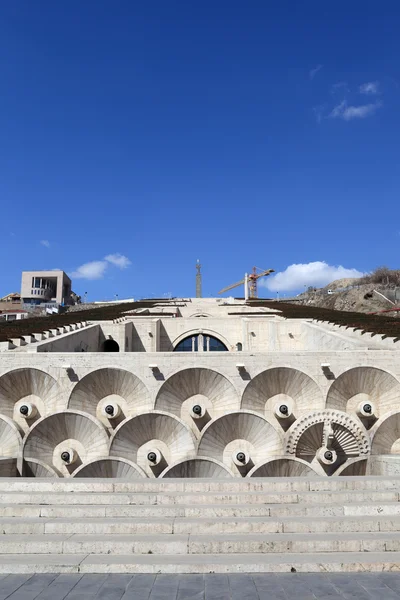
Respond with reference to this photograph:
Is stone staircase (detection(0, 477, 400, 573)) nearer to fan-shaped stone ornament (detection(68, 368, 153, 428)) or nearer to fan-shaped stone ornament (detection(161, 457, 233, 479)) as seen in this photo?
fan-shaped stone ornament (detection(161, 457, 233, 479))

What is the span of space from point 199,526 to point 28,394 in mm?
8359

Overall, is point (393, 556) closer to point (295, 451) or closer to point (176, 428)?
point (295, 451)

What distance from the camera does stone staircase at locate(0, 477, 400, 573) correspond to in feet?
14.1

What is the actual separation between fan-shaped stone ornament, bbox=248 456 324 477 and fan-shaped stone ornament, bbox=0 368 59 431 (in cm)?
555

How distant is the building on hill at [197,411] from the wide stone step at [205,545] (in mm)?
5143

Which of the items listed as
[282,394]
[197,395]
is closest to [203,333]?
[197,395]

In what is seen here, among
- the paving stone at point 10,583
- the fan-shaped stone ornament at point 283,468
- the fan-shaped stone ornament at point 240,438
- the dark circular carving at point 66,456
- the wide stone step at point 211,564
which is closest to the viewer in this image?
the paving stone at point 10,583

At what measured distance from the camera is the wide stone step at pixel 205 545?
4516 mm

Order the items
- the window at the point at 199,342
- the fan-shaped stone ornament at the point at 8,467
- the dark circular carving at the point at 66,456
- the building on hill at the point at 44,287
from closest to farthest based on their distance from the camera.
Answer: the fan-shaped stone ornament at the point at 8,467, the dark circular carving at the point at 66,456, the window at the point at 199,342, the building on hill at the point at 44,287

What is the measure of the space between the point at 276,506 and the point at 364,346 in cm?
888

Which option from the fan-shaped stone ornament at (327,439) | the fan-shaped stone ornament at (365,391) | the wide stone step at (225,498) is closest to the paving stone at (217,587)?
the wide stone step at (225,498)

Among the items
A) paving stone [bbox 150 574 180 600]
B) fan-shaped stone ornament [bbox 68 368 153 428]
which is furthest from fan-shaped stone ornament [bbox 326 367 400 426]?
paving stone [bbox 150 574 180 600]

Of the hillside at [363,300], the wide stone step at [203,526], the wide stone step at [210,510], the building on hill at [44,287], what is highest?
the building on hill at [44,287]

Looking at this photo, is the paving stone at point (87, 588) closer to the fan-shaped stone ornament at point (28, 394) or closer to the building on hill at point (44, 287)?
the fan-shaped stone ornament at point (28, 394)
